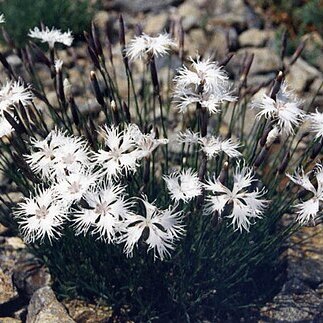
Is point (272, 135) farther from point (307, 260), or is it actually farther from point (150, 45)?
point (307, 260)

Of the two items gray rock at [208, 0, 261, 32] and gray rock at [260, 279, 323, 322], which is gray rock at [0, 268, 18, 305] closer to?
gray rock at [260, 279, 323, 322]

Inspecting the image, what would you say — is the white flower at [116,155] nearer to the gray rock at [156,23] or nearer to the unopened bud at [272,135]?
the unopened bud at [272,135]

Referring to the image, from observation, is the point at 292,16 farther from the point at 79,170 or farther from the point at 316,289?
the point at 79,170

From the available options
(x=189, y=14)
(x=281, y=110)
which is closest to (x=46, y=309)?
(x=281, y=110)

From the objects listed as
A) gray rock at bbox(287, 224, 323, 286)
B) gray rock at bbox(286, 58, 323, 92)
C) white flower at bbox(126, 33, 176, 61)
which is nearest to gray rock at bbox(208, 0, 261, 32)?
gray rock at bbox(286, 58, 323, 92)

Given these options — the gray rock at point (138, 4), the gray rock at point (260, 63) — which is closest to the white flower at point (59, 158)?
the gray rock at point (260, 63)

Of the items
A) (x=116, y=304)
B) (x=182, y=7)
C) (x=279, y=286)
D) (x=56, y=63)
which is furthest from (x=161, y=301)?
(x=182, y=7)
